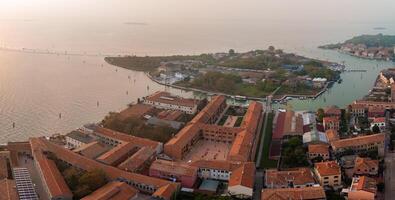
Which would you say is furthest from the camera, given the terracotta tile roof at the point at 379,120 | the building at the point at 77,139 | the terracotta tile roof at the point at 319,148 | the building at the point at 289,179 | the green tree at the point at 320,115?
A: the green tree at the point at 320,115

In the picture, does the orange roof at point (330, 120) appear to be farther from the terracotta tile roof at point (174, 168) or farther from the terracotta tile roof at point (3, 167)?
the terracotta tile roof at point (3, 167)

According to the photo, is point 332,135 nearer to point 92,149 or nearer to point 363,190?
point 363,190

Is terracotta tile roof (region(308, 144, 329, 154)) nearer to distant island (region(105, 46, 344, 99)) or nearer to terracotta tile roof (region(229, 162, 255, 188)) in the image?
terracotta tile roof (region(229, 162, 255, 188))

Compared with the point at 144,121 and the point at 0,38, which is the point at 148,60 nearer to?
the point at 144,121

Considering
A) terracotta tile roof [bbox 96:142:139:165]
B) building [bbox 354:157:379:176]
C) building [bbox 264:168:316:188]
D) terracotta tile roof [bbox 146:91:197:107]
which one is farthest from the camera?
terracotta tile roof [bbox 146:91:197:107]

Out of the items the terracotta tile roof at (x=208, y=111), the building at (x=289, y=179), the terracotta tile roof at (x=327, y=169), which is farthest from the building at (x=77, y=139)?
the terracotta tile roof at (x=327, y=169)

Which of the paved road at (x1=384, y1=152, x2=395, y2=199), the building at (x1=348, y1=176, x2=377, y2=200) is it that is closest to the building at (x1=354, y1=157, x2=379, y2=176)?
the paved road at (x1=384, y1=152, x2=395, y2=199)

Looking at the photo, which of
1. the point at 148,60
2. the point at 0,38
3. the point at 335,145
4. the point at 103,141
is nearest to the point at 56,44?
the point at 0,38

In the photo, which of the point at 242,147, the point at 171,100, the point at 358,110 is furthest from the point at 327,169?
the point at 171,100
